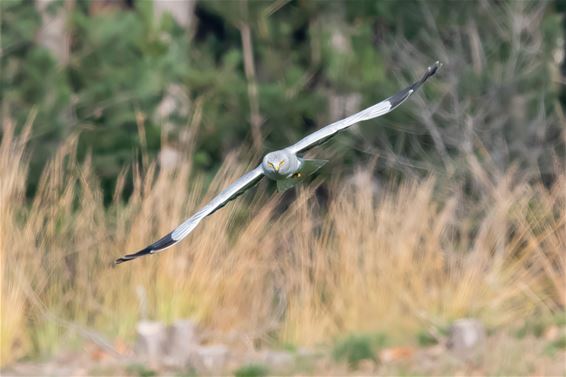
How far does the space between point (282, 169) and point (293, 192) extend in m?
7.53

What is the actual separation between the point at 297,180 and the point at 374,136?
6.33 m

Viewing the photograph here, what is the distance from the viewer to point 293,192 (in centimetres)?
1348

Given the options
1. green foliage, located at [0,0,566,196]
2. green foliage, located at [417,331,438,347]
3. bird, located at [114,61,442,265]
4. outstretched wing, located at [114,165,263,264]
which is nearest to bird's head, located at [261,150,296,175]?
bird, located at [114,61,442,265]

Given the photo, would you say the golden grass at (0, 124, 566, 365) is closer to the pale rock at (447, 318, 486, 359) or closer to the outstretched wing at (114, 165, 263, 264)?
the pale rock at (447, 318, 486, 359)

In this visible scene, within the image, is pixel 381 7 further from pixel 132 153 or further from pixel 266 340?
pixel 266 340

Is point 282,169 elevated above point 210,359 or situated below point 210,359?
below

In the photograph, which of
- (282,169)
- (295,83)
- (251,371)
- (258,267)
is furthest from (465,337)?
(295,83)

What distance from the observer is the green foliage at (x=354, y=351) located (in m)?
8.35

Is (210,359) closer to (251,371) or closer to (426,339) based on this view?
(251,371)

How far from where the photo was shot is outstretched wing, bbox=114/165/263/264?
5891 mm

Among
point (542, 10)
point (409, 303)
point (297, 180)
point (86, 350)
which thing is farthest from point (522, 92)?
point (297, 180)

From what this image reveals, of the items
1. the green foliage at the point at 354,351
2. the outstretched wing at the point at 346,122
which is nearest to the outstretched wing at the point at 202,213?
the outstretched wing at the point at 346,122

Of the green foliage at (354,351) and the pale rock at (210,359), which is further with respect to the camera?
the green foliage at (354,351)

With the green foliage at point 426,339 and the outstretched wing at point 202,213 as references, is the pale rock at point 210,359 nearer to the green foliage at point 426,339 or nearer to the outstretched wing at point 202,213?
the green foliage at point 426,339
